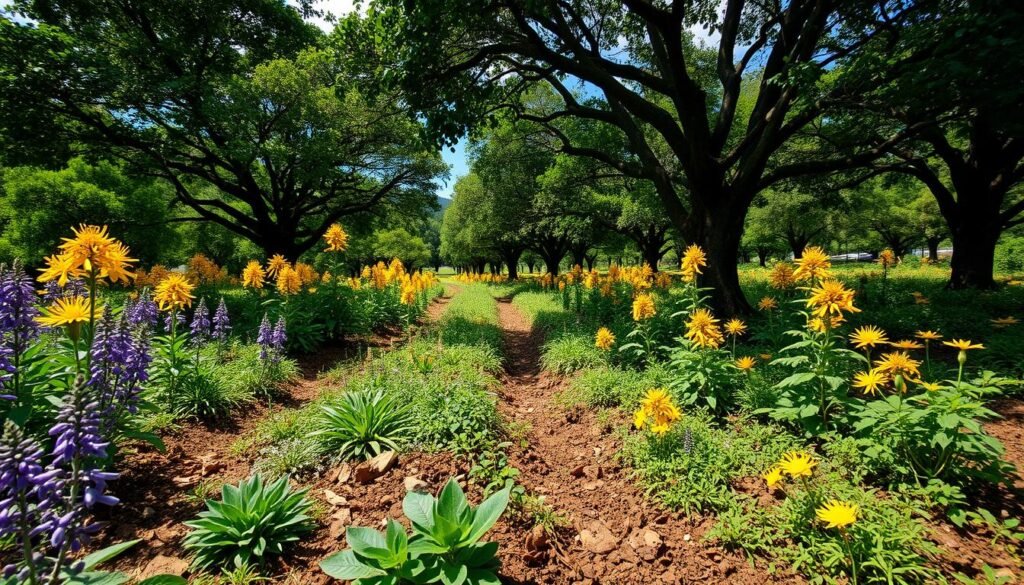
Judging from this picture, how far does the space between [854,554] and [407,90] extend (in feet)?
23.5

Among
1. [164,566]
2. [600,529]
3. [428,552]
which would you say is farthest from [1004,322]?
[164,566]

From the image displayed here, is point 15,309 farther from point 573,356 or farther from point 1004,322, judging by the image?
point 1004,322

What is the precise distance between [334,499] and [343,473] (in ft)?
1.08

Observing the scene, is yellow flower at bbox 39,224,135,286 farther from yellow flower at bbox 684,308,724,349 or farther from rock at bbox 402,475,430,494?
yellow flower at bbox 684,308,724,349

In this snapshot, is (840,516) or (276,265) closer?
(840,516)

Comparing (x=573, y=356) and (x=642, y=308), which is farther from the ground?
(x=642, y=308)

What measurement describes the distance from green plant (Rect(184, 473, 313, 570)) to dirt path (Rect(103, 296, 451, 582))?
14 cm

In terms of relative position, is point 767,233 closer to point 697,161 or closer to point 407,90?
point 697,161

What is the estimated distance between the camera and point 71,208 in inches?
440

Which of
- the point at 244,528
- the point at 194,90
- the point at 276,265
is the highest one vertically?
the point at 194,90

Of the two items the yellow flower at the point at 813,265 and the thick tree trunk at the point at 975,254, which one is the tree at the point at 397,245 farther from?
the yellow flower at the point at 813,265

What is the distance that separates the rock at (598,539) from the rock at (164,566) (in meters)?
2.39

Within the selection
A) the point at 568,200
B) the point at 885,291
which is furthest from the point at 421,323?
the point at 885,291

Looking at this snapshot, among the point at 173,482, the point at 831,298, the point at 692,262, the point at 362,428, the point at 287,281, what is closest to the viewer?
the point at 831,298
